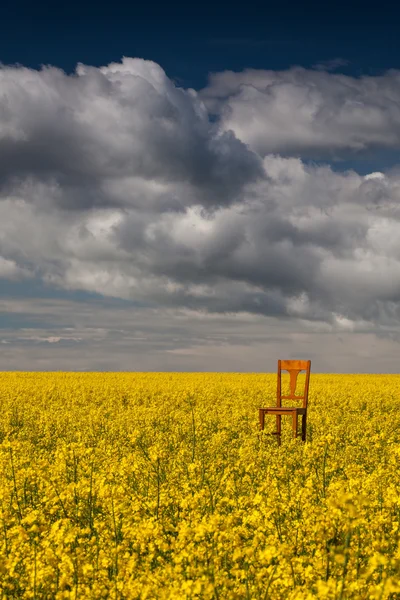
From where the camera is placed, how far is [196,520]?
428cm

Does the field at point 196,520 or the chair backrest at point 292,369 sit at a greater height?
the chair backrest at point 292,369

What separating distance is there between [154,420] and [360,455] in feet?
15.2

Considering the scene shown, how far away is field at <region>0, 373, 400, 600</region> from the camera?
3.40 meters

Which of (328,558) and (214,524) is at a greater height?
(214,524)

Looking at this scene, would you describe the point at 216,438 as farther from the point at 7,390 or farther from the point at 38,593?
the point at 7,390

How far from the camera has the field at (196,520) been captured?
3.40 m

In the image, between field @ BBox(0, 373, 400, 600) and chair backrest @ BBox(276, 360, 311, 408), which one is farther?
chair backrest @ BBox(276, 360, 311, 408)

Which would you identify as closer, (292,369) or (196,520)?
(196,520)

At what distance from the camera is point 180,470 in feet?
21.7

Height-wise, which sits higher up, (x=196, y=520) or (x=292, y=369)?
(x=292, y=369)

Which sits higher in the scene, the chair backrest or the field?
the chair backrest

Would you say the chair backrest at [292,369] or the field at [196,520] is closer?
the field at [196,520]

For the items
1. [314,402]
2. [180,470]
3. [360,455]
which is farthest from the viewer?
[314,402]

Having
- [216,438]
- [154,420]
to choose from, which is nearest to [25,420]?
[154,420]
